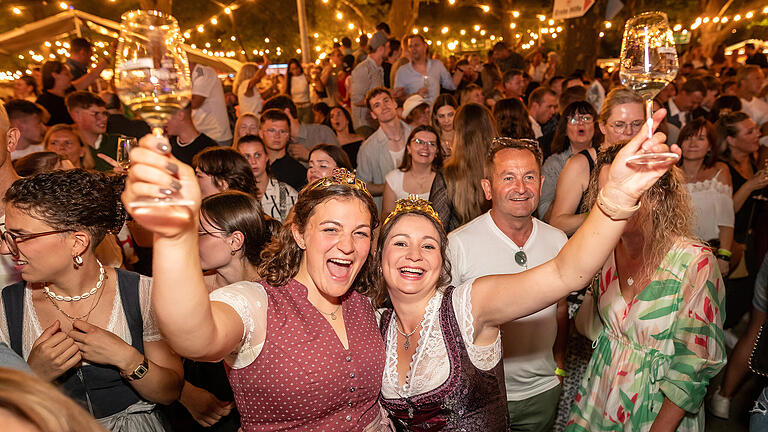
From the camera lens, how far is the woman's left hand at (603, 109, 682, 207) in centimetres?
133

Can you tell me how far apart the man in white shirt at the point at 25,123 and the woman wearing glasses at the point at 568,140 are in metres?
4.28

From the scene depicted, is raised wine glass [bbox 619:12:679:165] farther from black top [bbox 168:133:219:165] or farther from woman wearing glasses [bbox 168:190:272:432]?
black top [bbox 168:133:219:165]

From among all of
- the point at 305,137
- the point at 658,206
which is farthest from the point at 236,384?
the point at 305,137

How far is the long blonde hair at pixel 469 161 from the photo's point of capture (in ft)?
11.4

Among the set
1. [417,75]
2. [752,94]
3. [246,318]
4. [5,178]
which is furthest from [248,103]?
[752,94]

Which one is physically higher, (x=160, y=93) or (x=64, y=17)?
(x=64, y=17)

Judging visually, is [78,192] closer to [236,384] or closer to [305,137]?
[236,384]

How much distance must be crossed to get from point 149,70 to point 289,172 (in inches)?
137

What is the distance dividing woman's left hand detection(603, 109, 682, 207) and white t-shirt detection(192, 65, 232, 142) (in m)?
5.04

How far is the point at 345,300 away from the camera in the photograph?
1.99 m

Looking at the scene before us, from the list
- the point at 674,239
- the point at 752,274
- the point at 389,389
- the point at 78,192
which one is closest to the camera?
the point at 389,389

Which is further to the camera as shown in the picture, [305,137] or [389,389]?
[305,137]

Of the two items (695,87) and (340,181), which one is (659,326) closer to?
(340,181)

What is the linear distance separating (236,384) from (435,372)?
2.21 ft
